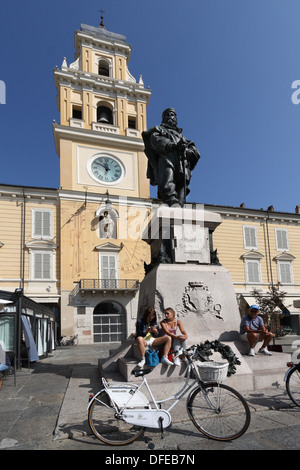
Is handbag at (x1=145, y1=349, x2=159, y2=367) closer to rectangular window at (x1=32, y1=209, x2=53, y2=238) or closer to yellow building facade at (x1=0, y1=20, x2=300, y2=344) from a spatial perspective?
yellow building facade at (x1=0, y1=20, x2=300, y2=344)

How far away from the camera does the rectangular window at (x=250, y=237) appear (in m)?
28.0

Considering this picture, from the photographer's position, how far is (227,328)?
5746 millimetres

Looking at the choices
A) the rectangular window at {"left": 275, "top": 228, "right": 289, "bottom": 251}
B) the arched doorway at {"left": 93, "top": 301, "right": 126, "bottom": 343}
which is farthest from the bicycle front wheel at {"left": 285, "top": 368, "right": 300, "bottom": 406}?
the rectangular window at {"left": 275, "top": 228, "right": 289, "bottom": 251}

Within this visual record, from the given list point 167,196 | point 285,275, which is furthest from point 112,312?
point 167,196

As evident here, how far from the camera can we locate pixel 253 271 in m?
27.5

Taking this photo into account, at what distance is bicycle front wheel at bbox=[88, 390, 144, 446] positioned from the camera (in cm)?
323

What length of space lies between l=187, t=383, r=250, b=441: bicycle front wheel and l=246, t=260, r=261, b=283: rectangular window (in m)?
24.9

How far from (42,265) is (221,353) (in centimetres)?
1918

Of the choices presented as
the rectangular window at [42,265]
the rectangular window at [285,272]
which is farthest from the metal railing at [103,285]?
the rectangular window at [285,272]

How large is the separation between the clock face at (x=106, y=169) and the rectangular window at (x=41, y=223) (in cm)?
485

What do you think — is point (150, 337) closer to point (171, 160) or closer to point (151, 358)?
point (151, 358)

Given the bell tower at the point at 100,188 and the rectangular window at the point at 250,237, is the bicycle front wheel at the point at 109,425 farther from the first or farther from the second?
the rectangular window at the point at 250,237

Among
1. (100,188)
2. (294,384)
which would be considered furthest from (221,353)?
(100,188)
